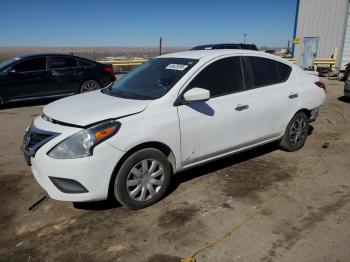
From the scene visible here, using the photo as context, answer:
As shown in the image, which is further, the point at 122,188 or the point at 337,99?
the point at 337,99

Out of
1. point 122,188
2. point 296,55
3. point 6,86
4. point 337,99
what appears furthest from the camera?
point 296,55

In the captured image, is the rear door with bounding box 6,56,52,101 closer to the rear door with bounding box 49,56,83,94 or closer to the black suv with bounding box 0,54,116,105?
the black suv with bounding box 0,54,116,105

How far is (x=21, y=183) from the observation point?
4.54 m

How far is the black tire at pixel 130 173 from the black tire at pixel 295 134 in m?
2.40

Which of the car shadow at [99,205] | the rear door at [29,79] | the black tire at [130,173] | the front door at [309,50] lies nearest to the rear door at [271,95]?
the black tire at [130,173]

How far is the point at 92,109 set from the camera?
145 inches

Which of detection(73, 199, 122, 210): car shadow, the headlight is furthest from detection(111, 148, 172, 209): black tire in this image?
the headlight

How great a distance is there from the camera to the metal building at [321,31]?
1852 cm

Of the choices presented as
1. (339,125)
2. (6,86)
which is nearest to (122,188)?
(339,125)

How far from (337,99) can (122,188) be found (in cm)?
913

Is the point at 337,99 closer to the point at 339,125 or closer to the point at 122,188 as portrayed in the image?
the point at 339,125

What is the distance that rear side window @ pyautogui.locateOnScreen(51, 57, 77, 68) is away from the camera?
988 cm

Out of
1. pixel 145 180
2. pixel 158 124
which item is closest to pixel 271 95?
pixel 158 124

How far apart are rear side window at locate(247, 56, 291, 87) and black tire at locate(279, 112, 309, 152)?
2.33 feet
